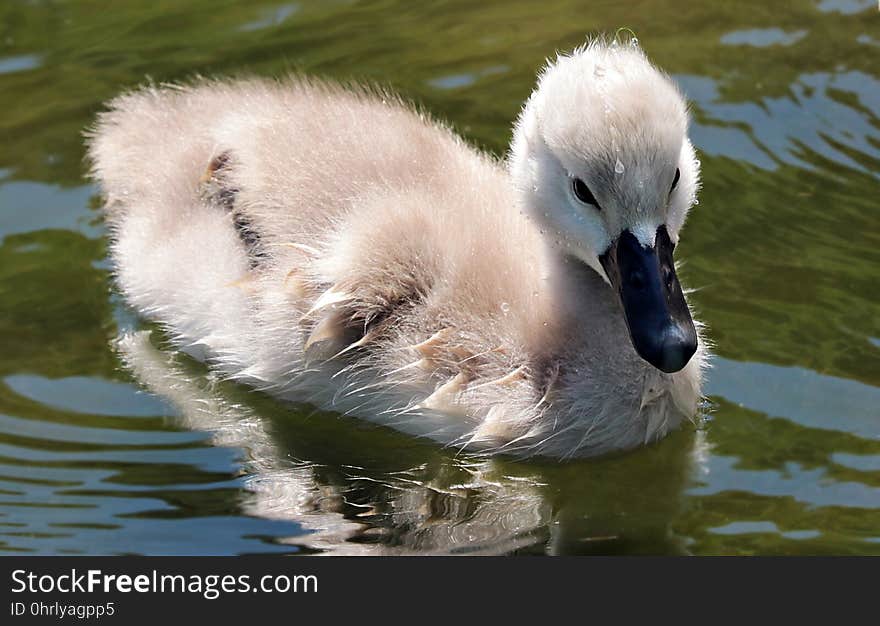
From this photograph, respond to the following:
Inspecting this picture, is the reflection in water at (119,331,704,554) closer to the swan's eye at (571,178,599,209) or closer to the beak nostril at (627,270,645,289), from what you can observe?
the beak nostril at (627,270,645,289)

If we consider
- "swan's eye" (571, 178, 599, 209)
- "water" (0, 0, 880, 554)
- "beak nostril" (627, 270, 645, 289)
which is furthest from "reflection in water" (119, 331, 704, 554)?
"swan's eye" (571, 178, 599, 209)

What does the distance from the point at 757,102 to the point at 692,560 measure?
2653 millimetres

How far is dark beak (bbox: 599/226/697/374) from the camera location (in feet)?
13.3

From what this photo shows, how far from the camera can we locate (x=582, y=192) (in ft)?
14.2

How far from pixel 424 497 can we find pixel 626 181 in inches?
40.3

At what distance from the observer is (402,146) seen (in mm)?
4910

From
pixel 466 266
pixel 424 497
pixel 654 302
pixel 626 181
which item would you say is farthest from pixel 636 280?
pixel 424 497

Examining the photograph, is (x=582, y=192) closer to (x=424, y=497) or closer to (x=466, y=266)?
(x=466, y=266)

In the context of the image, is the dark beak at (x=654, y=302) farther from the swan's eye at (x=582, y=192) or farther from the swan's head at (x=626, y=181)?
the swan's eye at (x=582, y=192)

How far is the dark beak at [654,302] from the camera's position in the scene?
406cm

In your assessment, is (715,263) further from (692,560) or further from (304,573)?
(304,573)

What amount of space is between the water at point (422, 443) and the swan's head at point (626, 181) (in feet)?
1.84

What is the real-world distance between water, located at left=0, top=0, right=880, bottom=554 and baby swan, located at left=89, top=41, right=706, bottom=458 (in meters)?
0.18

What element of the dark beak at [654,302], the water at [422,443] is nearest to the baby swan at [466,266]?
the dark beak at [654,302]
